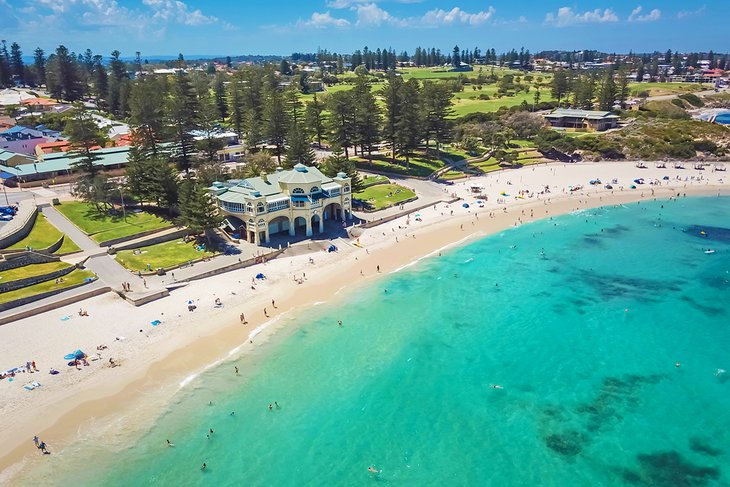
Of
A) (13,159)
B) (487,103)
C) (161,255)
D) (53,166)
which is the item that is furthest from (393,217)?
(487,103)

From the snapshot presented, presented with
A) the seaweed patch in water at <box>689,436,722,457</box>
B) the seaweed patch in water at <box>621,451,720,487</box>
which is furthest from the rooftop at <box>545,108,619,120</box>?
the seaweed patch in water at <box>621,451,720,487</box>

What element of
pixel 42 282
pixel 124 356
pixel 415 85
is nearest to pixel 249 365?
pixel 124 356

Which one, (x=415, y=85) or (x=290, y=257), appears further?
(x=415, y=85)

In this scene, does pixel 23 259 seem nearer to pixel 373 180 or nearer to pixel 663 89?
pixel 373 180

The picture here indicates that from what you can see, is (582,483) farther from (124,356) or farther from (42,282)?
(42,282)

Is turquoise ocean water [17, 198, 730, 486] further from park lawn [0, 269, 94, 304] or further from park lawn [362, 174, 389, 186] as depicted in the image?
park lawn [362, 174, 389, 186]

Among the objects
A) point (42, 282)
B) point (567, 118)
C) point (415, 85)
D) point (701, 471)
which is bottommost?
point (701, 471)

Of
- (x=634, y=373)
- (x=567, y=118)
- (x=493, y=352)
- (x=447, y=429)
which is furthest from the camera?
(x=567, y=118)

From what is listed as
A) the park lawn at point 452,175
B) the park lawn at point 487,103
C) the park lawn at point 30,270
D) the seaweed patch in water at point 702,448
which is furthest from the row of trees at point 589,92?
the park lawn at point 30,270
